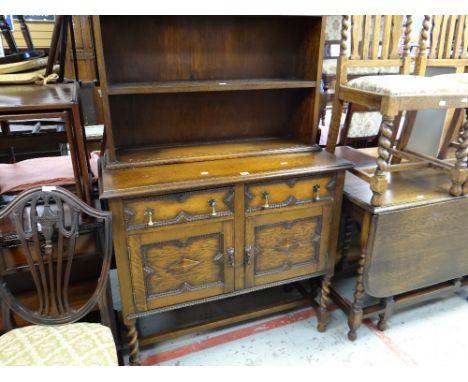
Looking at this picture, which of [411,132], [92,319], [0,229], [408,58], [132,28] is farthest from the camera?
[411,132]

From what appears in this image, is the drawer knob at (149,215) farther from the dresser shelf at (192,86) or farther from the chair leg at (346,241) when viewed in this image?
the chair leg at (346,241)

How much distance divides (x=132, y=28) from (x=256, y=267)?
47.6 inches

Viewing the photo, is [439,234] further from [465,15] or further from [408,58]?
[465,15]

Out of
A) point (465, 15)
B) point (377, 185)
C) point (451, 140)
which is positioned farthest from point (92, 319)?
point (465, 15)

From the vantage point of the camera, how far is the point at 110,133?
1.54 metres

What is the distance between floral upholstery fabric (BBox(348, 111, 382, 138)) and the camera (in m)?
3.28

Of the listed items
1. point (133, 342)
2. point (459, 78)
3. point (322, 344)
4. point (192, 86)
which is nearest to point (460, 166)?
point (459, 78)

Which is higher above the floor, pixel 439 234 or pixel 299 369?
pixel 439 234

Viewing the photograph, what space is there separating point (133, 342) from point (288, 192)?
0.95 meters

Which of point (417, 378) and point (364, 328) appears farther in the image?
point (364, 328)

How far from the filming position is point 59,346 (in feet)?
4.10

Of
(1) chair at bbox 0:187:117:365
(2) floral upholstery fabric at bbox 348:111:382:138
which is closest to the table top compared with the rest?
(1) chair at bbox 0:187:117:365

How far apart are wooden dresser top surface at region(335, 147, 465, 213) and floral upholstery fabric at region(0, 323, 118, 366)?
1.24 metres

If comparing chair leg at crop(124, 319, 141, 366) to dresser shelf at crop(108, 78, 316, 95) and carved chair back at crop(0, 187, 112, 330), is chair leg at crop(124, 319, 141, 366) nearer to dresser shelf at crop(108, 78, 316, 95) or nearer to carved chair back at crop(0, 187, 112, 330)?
carved chair back at crop(0, 187, 112, 330)
